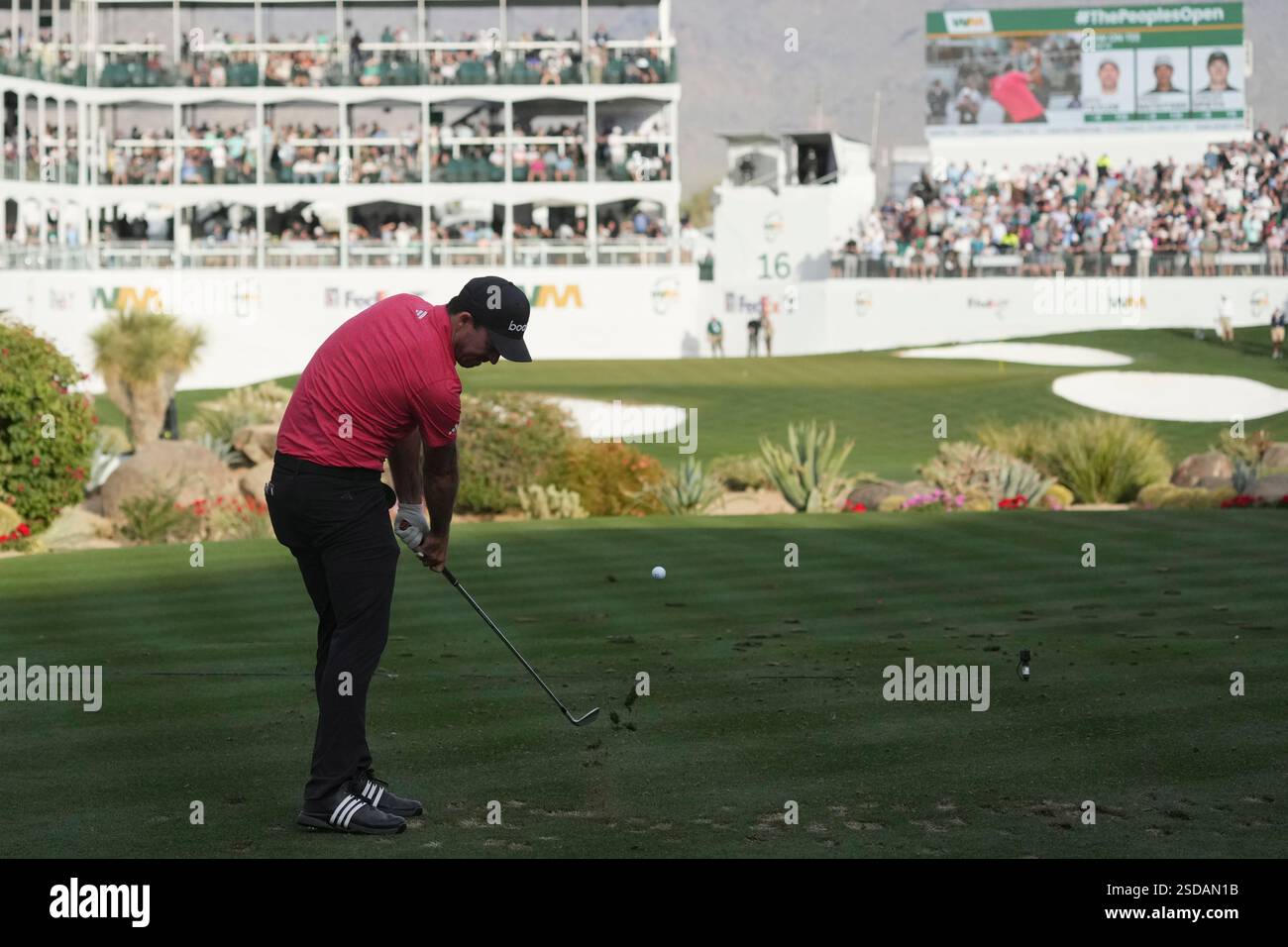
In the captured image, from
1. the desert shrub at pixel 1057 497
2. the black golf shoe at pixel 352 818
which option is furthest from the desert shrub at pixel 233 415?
the black golf shoe at pixel 352 818

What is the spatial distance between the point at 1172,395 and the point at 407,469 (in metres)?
37.2

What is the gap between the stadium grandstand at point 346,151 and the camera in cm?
6475

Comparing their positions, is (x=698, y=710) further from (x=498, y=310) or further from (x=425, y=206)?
(x=425, y=206)

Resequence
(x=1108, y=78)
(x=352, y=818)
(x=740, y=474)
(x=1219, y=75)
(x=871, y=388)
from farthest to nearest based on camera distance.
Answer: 1. (x=1108, y=78)
2. (x=1219, y=75)
3. (x=871, y=388)
4. (x=740, y=474)
5. (x=352, y=818)

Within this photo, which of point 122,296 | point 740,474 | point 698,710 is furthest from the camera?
point 122,296

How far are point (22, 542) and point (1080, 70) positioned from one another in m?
72.2

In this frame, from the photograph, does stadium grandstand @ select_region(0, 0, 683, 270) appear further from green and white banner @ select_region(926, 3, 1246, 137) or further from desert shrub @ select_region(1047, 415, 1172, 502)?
desert shrub @ select_region(1047, 415, 1172, 502)

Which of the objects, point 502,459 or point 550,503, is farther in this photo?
point 502,459

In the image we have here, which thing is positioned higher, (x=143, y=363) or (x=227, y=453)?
(x=143, y=363)

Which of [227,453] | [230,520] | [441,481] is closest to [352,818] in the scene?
[441,481]

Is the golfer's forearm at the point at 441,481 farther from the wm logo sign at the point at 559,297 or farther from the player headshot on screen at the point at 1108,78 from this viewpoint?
the player headshot on screen at the point at 1108,78

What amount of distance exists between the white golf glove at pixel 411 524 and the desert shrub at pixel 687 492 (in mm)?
18546

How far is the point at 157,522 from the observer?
25219 mm

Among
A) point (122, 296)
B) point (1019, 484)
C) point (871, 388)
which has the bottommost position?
point (1019, 484)
